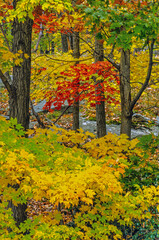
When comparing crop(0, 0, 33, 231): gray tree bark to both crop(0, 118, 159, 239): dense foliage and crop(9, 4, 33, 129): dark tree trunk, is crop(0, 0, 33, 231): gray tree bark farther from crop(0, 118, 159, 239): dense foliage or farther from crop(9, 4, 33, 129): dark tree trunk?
crop(0, 118, 159, 239): dense foliage

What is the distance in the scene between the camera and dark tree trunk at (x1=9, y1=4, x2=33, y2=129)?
4.56 m

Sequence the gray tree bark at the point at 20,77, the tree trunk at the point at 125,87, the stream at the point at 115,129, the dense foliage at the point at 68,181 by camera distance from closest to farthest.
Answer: the dense foliage at the point at 68,181 < the gray tree bark at the point at 20,77 < the tree trunk at the point at 125,87 < the stream at the point at 115,129

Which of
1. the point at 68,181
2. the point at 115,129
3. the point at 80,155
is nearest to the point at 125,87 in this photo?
the point at 80,155

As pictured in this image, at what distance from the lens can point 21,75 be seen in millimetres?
4645

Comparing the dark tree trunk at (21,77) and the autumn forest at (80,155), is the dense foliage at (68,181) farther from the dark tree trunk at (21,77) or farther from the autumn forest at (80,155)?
the dark tree trunk at (21,77)

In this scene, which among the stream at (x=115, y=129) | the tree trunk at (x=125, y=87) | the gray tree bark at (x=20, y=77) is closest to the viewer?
the gray tree bark at (x=20, y=77)

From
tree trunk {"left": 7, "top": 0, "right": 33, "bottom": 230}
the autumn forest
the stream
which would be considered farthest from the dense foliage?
the stream

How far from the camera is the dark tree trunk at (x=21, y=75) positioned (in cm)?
456

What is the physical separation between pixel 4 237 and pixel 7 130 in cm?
186

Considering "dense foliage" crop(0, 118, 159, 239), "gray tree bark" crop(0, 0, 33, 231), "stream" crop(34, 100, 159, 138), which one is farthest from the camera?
"stream" crop(34, 100, 159, 138)

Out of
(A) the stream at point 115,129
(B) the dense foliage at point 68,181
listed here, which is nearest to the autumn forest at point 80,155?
(B) the dense foliage at point 68,181

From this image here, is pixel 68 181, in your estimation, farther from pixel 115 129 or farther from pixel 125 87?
pixel 115 129

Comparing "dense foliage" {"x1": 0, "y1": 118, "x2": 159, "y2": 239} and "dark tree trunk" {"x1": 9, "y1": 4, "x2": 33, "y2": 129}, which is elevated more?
"dark tree trunk" {"x1": 9, "y1": 4, "x2": 33, "y2": 129}

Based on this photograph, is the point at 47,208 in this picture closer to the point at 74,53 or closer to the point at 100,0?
the point at 74,53
